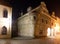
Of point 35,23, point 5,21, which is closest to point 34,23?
point 35,23

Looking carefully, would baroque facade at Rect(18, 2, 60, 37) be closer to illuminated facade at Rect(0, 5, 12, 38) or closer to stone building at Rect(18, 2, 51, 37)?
stone building at Rect(18, 2, 51, 37)

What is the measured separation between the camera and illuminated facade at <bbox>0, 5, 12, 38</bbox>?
34406 mm

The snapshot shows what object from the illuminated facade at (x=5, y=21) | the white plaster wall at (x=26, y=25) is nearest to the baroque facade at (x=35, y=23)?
the white plaster wall at (x=26, y=25)

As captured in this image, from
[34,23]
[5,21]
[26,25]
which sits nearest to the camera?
[5,21]

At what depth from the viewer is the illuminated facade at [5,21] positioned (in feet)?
113

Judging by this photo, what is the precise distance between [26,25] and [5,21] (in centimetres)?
851

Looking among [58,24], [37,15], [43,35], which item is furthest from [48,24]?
[58,24]

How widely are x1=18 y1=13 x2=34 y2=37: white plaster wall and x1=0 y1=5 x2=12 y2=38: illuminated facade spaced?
6.68 m

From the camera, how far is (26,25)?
4228 cm

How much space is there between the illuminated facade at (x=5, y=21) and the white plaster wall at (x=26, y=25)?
668 centimetres

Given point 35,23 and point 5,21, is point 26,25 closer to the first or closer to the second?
point 35,23

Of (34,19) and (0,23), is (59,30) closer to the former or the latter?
(34,19)

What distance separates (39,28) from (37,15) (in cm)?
364

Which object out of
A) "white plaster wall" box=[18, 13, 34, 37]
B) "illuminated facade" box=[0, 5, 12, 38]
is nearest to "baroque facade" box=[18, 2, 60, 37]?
"white plaster wall" box=[18, 13, 34, 37]
